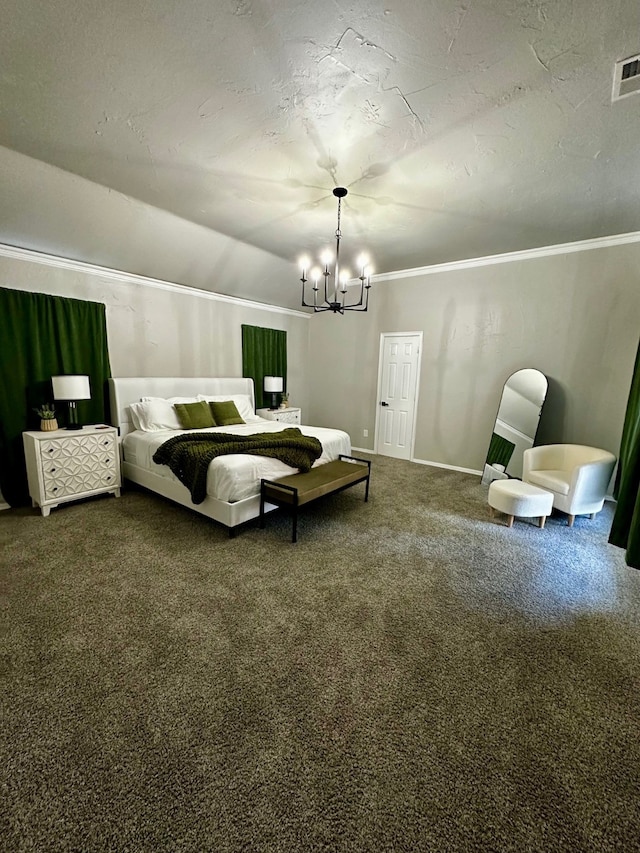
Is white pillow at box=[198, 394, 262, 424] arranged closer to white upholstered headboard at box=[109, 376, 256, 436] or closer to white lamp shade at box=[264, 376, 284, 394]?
white upholstered headboard at box=[109, 376, 256, 436]

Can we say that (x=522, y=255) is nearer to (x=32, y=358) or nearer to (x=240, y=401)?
(x=240, y=401)

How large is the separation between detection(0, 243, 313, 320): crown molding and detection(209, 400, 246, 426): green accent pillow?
1.66 metres

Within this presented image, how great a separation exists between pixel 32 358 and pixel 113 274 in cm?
133

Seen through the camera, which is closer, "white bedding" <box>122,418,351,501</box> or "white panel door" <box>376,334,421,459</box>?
"white bedding" <box>122,418,351,501</box>

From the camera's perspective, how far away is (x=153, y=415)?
4031mm

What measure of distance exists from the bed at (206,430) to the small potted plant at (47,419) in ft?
2.16

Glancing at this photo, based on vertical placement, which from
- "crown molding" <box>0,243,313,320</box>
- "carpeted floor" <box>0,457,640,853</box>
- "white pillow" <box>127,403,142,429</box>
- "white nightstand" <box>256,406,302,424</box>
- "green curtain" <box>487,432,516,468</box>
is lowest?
"carpeted floor" <box>0,457,640,853</box>

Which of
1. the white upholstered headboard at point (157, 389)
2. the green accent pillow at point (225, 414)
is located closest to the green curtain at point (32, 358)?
the white upholstered headboard at point (157, 389)

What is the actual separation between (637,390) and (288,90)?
3464 mm

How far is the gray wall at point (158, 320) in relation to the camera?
3650mm

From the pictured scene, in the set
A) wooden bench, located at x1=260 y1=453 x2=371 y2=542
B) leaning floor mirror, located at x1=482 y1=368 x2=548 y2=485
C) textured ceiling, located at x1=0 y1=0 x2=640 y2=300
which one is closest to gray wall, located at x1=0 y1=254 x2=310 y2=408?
textured ceiling, located at x1=0 y1=0 x2=640 y2=300

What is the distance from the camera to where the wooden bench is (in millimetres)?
2814

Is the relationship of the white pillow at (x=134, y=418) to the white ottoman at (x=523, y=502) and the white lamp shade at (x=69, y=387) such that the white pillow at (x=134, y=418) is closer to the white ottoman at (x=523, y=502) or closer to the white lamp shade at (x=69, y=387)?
the white lamp shade at (x=69, y=387)

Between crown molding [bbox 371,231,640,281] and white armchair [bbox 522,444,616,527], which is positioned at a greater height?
crown molding [bbox 371,231,640,281]
